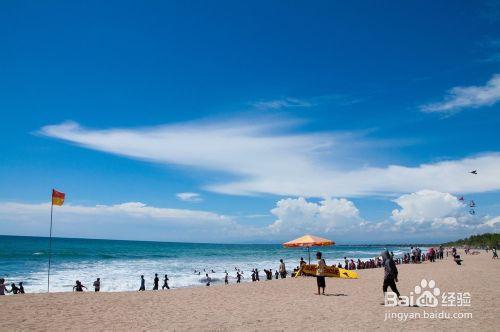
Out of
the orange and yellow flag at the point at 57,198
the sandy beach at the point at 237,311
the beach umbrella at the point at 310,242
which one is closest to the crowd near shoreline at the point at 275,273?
the sandy beach at the point at 237,311

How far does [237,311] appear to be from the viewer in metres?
11.9

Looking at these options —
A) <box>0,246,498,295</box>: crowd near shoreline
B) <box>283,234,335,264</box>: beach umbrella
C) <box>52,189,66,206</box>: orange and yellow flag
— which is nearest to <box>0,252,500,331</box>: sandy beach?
<box>0,246,498,295</box>: crowd near shoreline

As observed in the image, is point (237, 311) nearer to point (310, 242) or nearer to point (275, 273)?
point (310, 242)

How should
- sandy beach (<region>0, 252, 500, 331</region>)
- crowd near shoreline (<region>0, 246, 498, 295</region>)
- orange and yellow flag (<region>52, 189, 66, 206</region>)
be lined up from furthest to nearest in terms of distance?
crowd near shoreline (<region>0, 246, 498, 295</region>)
orange and yellow flag (<region>52, 189, 66, 206</region>)
sandy beach (<region>0, 252, 500, 331</region>)

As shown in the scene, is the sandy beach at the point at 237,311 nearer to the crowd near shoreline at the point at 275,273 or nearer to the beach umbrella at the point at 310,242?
the crowd near shoreline at the point at 275,273

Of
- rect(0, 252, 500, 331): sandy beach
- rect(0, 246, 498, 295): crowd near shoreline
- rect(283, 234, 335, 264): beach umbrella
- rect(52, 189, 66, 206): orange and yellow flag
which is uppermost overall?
rect(52, 189, 66, 206): orange and yellow flag

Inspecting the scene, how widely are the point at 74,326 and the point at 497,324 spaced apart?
10.6 meters

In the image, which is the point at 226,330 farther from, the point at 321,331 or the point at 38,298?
the point at 38,298

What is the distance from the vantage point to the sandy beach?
9.60 metres

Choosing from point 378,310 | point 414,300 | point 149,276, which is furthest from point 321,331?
point 149,276

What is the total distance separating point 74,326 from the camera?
9914 mm

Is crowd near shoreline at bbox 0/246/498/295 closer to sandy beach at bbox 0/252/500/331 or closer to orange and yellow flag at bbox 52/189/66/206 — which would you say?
sandy beach at bbox 0/252/500/331

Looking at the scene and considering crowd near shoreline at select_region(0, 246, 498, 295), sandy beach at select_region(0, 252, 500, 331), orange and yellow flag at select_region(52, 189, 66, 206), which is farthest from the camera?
crowd near shoreline at select_region(0, 246, 498, 295)

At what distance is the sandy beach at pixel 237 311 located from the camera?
9.60 meters
